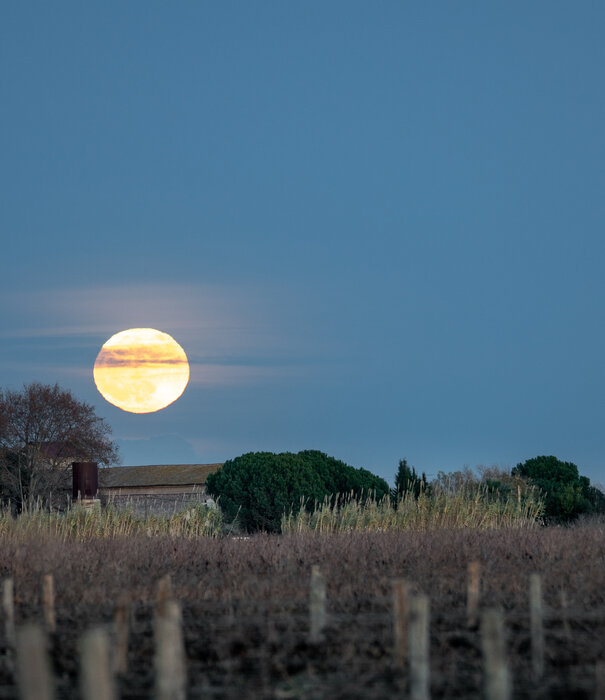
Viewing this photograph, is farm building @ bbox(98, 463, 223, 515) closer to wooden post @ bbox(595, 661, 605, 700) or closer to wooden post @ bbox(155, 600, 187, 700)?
wooden post @ bbox(595, 661, 605, 700)

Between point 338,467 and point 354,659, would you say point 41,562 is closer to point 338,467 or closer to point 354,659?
point 354,659

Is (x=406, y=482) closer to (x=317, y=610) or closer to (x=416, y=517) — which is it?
(x=416, y=517)

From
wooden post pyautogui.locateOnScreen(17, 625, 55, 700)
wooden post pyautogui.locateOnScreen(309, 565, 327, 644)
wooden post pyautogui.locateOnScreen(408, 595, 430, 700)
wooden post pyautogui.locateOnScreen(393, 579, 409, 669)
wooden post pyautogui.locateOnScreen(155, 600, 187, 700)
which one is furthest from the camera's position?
wooden post pyautogui.locateOnScreen(309, 565, 327, 644)

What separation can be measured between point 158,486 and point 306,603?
24208mm

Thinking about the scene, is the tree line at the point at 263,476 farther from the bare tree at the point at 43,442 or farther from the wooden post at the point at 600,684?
the wooden post at the point at 600,684

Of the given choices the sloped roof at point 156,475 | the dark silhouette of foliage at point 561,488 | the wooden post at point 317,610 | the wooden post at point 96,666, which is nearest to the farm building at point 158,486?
the sloped roof at point 156,475

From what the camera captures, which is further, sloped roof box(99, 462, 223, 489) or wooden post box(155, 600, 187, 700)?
sloped roof box(99, 462, 223, 489)

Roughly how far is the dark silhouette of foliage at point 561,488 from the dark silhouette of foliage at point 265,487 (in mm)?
5911

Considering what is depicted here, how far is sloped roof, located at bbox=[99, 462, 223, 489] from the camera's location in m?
32.1

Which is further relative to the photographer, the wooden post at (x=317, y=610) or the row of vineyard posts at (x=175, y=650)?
the wooden post at (x=317, y=610)

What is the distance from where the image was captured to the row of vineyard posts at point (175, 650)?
135 inches

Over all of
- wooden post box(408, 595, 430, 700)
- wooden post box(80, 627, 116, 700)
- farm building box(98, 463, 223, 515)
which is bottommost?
farm building box(98, 463, 223, 515)

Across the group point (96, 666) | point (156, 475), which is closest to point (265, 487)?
point (156, 475)

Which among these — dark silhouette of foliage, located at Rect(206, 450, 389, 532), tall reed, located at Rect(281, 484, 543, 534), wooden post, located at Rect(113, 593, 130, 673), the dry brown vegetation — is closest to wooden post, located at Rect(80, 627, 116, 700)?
the dry brown vegetation
